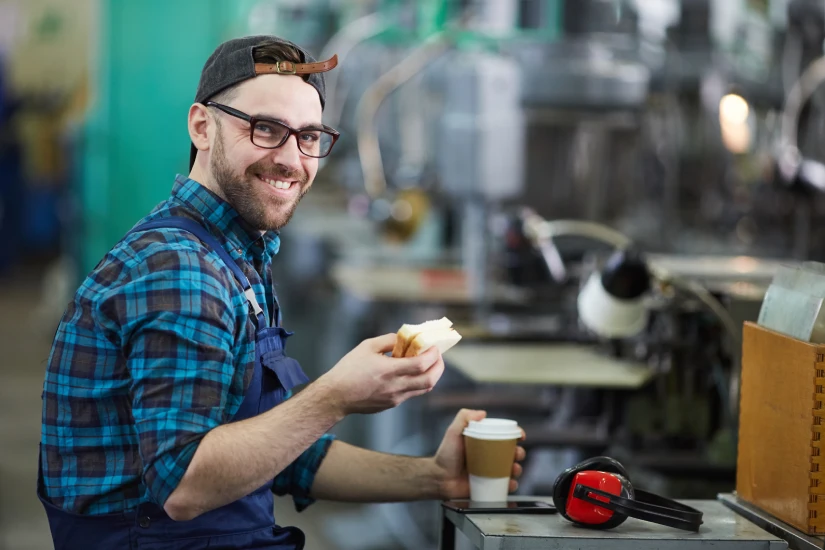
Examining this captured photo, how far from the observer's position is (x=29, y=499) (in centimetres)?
529

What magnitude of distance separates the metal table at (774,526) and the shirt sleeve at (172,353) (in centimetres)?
88

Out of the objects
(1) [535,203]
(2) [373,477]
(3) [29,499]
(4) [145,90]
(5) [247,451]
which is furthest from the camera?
(4) [145,90]

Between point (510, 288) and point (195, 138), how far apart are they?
2.86 metres

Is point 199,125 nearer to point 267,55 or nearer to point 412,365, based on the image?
point 267,55

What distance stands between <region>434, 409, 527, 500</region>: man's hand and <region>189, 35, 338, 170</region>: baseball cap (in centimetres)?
62

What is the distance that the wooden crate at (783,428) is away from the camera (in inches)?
69.6

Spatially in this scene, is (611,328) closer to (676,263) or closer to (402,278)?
(676,263)

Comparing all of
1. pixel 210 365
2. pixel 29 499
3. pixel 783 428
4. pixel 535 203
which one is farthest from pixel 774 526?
pixel 29 499

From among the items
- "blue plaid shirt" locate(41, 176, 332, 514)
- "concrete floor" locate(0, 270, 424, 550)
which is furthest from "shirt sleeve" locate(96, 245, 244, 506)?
"concrete floor" locate(0, 270, 424, 550)

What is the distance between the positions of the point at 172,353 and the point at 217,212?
299 millimetres

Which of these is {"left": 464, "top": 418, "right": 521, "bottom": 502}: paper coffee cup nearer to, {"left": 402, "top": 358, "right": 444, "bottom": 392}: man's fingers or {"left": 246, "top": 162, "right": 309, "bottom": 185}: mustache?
{"left": 402, "top": 358, "right": 444, "bottom": 392}: man's fingers

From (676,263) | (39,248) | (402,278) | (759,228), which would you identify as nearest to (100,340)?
(676,263)

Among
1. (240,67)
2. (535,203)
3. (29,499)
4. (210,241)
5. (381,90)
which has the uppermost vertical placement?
(381,90)

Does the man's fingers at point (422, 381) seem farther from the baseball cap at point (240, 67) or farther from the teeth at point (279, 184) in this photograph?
the baseball cap at point (240, 67)
